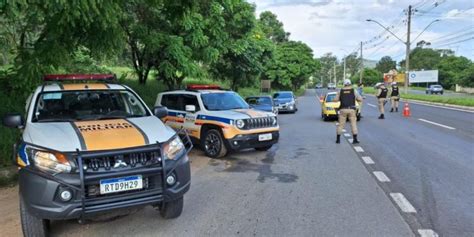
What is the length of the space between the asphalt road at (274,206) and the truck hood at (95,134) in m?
1.11

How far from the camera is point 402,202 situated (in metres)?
5.92

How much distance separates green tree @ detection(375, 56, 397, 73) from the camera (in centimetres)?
14288

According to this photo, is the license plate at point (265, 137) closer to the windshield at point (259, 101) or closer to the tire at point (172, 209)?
the tire at point (172, 209)

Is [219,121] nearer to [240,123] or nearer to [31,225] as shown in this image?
[240,123]

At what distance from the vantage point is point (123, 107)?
637 centimetres

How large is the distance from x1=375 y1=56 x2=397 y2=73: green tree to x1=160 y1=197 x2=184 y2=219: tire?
480 ft

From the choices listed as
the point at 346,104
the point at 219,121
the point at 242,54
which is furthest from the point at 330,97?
the point at 219,121

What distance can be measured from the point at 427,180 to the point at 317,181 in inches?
74.0

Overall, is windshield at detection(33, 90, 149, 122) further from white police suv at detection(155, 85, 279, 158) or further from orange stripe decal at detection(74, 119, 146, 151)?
white police suv at detection(155, 85, 279, 158)

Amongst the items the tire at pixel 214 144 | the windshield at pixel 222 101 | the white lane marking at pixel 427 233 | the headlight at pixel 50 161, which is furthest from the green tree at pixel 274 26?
the headlight at pixel 50 161

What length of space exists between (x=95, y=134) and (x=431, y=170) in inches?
249

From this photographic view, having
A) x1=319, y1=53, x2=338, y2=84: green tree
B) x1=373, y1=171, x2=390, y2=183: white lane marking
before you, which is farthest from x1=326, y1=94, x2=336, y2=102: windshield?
x1=319, y1=53, x2=338, y2=84: green tree

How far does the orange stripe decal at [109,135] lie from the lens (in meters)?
4.53

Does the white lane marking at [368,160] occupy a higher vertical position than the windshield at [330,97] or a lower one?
lower
